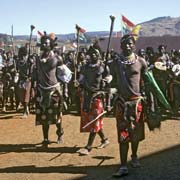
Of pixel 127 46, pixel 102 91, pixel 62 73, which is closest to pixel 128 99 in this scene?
pixel 127 46

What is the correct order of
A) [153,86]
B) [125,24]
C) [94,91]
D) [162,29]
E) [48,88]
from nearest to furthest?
[153,86] → [94,91] → [48,88] → [125,24] → [162,29]

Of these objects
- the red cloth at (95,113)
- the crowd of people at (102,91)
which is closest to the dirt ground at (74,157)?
the crowd of people at (102,91)

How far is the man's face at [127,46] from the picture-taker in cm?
660

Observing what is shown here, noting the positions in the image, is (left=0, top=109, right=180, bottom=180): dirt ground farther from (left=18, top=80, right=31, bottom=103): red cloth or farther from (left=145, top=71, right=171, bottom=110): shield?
(left=18, top=80, right=31, bottom=103): red cloth

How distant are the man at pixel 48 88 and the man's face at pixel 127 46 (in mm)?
2103

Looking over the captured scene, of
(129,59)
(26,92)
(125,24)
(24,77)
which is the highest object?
(125,24)

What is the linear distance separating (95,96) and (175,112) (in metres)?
5.39

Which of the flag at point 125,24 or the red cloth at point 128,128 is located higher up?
the flag at point 125,24

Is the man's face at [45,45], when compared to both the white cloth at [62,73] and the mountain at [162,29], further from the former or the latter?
the mountain at [162,29]

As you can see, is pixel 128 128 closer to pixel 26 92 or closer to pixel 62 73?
pixel 62 73

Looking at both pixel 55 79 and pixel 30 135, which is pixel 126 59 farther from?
pixel 30 135

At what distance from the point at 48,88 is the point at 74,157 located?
1.38 m

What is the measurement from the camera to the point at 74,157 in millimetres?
7930

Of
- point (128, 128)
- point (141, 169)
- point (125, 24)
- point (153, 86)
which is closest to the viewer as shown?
point (128, 128)
